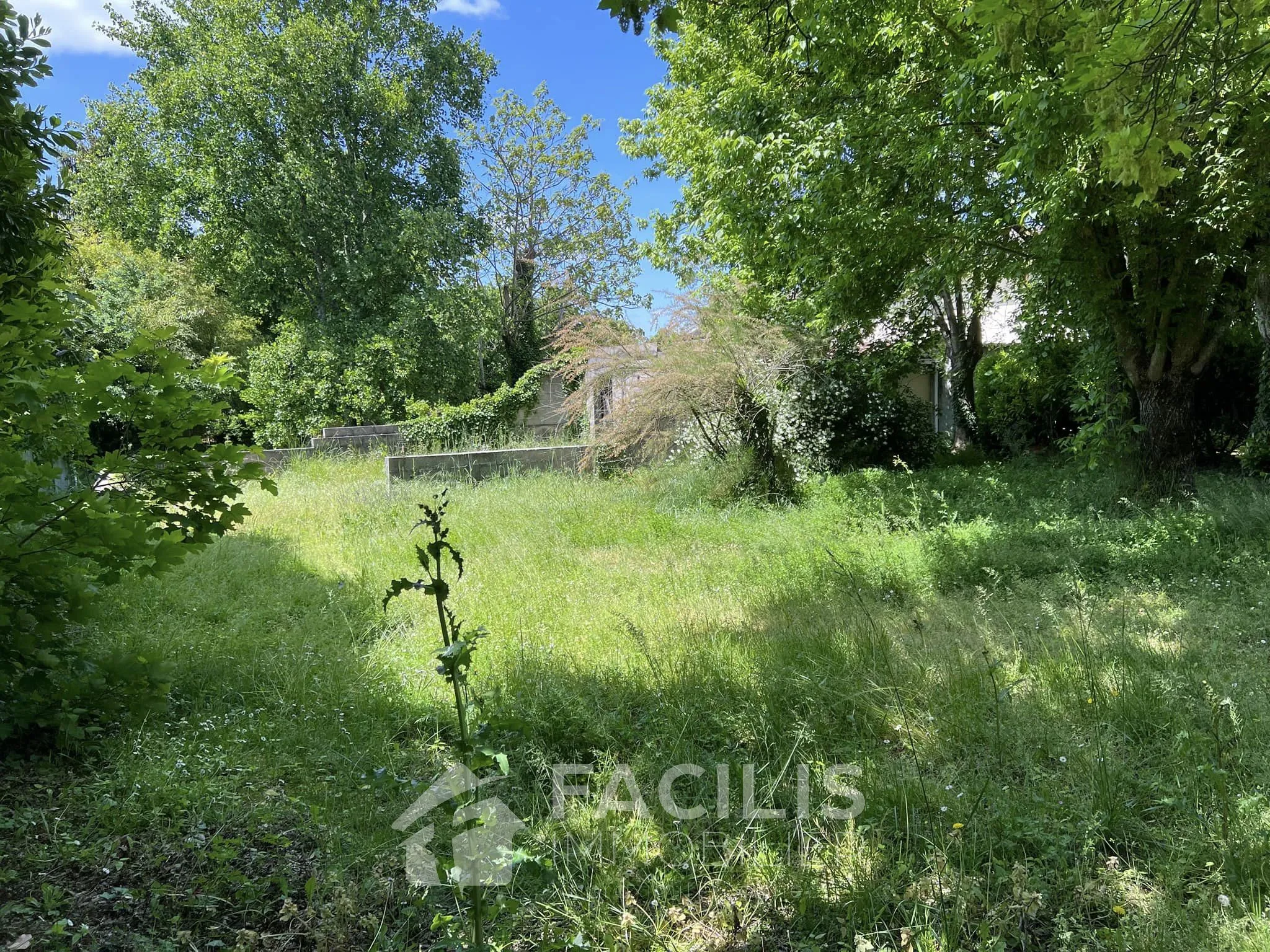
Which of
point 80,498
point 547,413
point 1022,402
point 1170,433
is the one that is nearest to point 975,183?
point 1170,433

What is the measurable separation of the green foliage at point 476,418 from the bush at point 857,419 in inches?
188

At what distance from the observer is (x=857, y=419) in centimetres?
1062

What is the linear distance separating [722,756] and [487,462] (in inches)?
319

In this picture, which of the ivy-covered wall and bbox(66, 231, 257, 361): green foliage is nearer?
the ivy-covered wall

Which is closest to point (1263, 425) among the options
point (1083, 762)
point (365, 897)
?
point (1083, 762)

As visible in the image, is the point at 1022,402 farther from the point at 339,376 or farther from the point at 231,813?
the point at 339,376

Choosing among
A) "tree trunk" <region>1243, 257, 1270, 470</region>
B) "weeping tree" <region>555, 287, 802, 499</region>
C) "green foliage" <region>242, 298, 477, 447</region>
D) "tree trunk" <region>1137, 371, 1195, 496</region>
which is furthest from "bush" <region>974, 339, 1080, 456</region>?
"green foliage" <region>242, 298, 477, 447</region>

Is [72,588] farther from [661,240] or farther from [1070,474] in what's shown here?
[661,240]

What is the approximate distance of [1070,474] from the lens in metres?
→ 8.69

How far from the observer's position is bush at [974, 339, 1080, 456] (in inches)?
421

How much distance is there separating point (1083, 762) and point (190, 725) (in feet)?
11.6

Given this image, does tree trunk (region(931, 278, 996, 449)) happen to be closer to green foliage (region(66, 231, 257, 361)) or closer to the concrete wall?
the concrete wall

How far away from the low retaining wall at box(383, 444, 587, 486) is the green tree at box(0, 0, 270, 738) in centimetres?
683

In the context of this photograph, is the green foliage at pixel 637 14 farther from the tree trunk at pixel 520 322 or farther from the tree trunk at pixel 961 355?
the tree trunk at pixel 520 322
